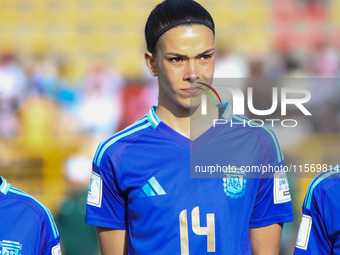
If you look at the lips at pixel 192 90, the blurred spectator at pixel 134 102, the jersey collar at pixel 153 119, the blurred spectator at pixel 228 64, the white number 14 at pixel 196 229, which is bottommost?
the white number 14 at pixel 196 229

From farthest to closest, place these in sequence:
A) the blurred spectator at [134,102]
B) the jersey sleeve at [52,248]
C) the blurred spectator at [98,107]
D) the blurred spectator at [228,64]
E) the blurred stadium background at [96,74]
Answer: the blurred spectator at [98,107], the blurred spectator at [134,102], the blurred spectator at [228,64], the blurred stadium background at [96,74], the jersey sleeve at [52,248]

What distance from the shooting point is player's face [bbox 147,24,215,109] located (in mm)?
2236

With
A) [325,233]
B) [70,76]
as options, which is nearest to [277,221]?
[325,233]

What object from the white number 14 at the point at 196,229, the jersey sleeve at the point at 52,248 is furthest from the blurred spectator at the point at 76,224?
the white number 14 at the point at 196,229

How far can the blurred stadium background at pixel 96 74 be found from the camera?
6.38 metres

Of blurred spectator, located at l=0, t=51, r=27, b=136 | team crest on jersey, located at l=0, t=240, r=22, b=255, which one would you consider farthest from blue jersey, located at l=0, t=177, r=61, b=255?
blurred spectator, located at l=0, t=51, r=27, b=136

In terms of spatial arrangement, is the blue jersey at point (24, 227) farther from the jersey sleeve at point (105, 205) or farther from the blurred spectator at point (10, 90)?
the blurred spectator at point (10, 90)

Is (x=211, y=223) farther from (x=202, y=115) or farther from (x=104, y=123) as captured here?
(x=104, y=123)

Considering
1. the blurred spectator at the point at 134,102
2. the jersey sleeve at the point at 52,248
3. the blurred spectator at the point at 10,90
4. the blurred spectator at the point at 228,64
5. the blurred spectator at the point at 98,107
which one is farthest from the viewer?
the blurred spectator at the point at 10,90

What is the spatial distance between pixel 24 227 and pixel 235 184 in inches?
39.3

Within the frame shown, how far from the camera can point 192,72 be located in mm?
2217

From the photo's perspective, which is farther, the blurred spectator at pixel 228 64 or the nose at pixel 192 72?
the blurred spectator at pixel 228 64

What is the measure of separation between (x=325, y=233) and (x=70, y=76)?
6792 mm

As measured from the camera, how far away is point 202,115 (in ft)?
7.89
